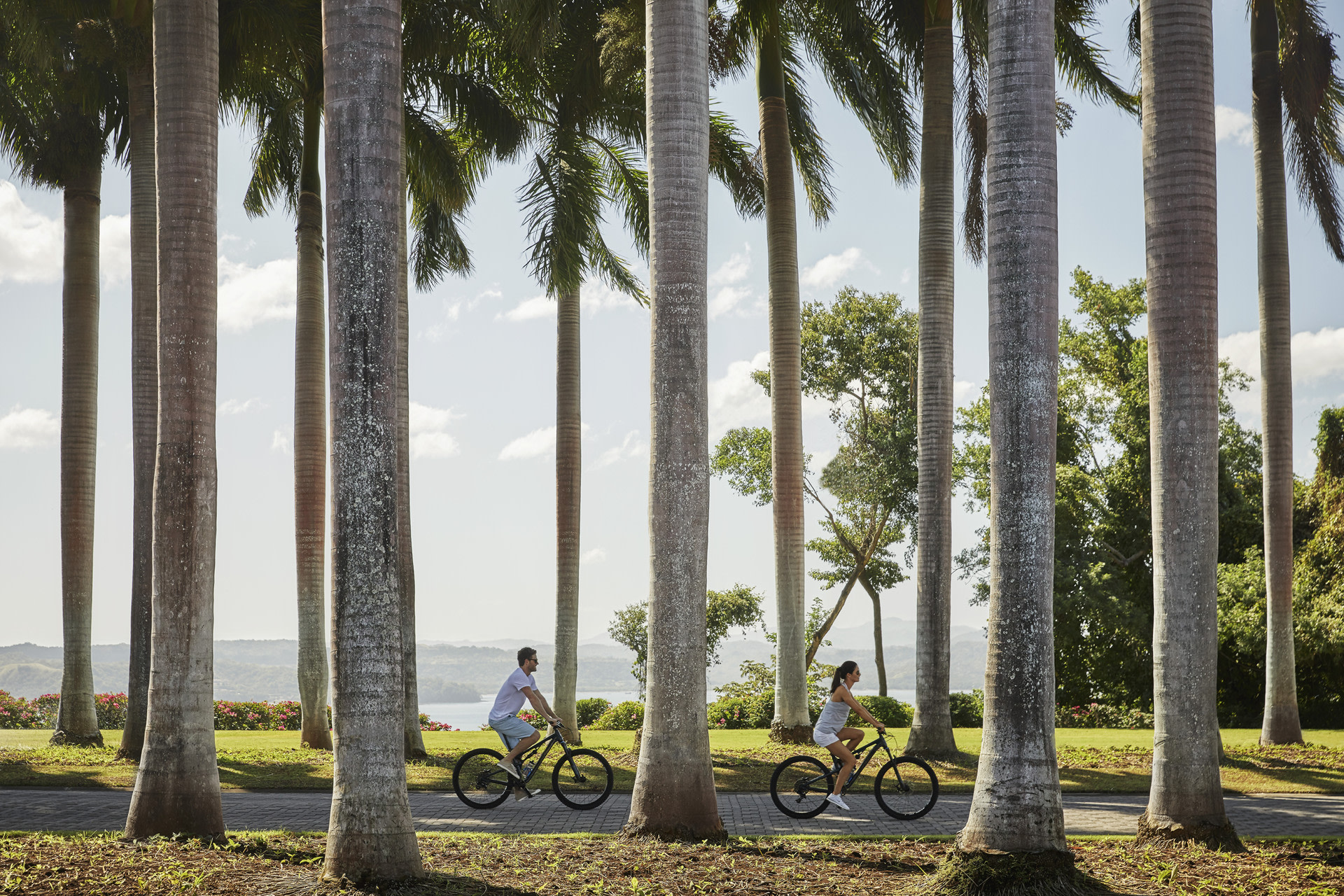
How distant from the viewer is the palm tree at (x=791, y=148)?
734 inches

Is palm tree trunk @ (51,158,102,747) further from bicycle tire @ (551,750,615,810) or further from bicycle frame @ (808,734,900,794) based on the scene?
bicycle frame @ (808,734,900,794)

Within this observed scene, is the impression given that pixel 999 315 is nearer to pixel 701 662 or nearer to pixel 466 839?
pixel 701 662

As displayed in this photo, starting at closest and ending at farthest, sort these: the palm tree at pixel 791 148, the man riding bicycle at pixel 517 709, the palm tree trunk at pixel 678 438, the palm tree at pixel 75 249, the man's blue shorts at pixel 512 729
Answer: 1. the palm tree trunk at pixel 678 438
2. the man riding bicycle at pixel 517 709
3. the man's blue shorts at pixel 512 729
4. the palm tree at pixel 791 148
5. the palm tree at pixel 75 249

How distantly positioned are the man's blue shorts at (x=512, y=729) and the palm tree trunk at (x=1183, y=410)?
6740 mm

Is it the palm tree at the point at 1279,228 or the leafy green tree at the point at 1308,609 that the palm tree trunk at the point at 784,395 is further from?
the leafy green tree at the point at 1308,609

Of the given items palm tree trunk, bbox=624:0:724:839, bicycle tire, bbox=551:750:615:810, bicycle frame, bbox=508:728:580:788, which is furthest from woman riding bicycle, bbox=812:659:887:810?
bicycle frame, bbox=508:728:580:788

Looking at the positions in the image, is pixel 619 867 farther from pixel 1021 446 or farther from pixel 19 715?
pixel 19 715

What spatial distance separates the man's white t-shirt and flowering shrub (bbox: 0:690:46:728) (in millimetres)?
21005

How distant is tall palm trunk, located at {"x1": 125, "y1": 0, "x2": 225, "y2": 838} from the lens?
10.2 metres

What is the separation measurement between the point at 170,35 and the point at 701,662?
858cm

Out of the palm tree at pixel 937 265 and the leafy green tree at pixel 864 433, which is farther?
the leafy green tree at pixel 864 433

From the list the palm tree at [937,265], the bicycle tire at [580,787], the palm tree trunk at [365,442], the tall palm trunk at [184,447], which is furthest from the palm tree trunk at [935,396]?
the tall palm trunk at [184,447]

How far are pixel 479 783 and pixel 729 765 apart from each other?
17.0 feet

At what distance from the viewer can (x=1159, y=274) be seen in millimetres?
10164
